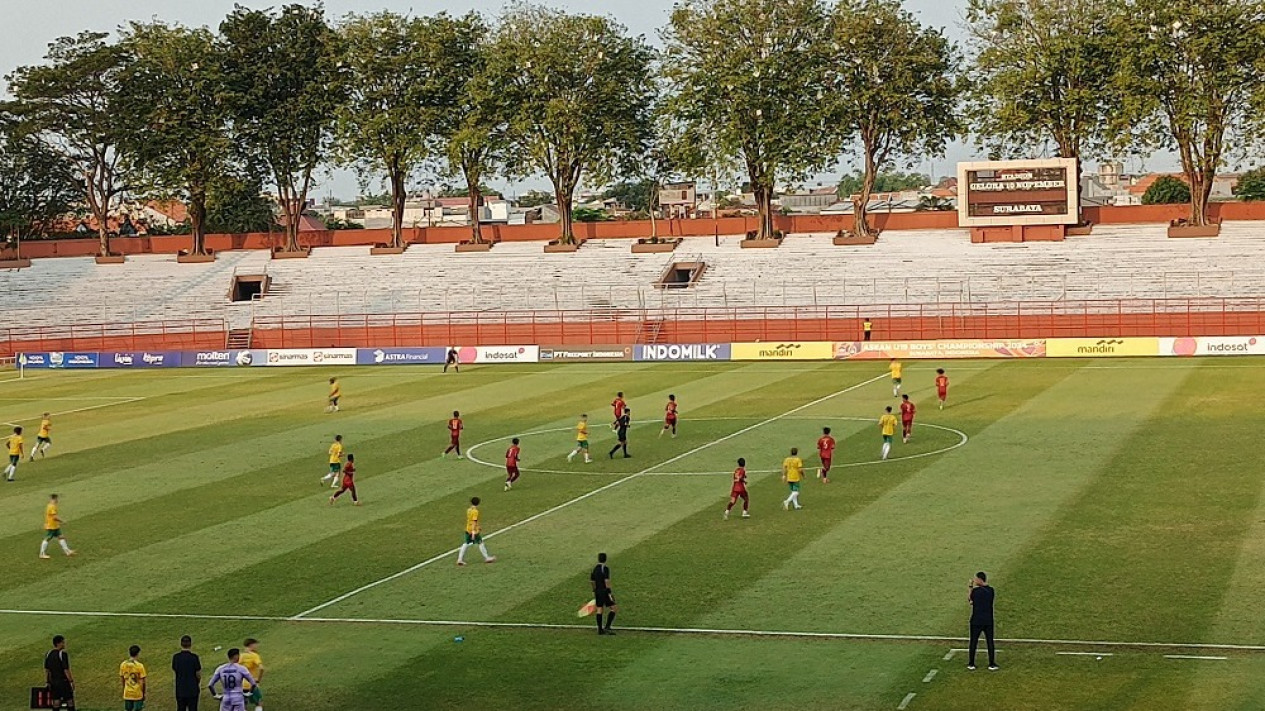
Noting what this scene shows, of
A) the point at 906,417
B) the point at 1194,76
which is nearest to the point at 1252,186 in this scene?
the point at 1194,76

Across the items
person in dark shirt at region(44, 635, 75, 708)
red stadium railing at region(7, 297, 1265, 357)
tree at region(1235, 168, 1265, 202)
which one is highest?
tree at region(1235, 168, 1265, 202)

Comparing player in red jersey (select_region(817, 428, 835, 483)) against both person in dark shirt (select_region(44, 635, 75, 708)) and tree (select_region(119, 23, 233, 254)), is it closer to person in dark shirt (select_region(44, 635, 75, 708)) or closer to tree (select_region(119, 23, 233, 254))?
person in dark shirt (select_region(44, 635, 75, 708))

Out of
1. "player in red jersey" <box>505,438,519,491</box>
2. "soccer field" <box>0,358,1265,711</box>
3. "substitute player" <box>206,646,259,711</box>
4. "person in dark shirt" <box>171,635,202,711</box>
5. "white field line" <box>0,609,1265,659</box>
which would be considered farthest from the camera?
"player in red jersey" <box>505,438,519,491</box>

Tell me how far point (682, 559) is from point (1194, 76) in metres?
68.0

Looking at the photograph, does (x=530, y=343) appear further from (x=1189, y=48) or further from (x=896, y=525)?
(x=896, y=525)

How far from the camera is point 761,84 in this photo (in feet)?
312

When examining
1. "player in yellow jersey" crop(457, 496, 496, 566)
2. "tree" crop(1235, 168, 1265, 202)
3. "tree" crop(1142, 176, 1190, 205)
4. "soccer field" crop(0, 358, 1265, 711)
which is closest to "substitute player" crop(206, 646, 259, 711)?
"soccer field" crop(0, 358, 1265, 711)

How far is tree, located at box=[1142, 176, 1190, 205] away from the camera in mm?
129750

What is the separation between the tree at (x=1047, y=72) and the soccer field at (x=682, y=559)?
39.6 metres

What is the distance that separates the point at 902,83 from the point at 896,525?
6591cm

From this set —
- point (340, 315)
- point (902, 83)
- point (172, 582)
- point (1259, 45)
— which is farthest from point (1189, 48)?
point (172, 582)

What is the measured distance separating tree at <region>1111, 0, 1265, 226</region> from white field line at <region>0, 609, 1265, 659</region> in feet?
224

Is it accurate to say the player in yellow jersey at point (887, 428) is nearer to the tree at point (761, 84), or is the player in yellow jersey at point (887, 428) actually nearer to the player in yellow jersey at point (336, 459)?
the player in yellow jersey at point (336, 459)

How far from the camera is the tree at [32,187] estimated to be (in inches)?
4232
